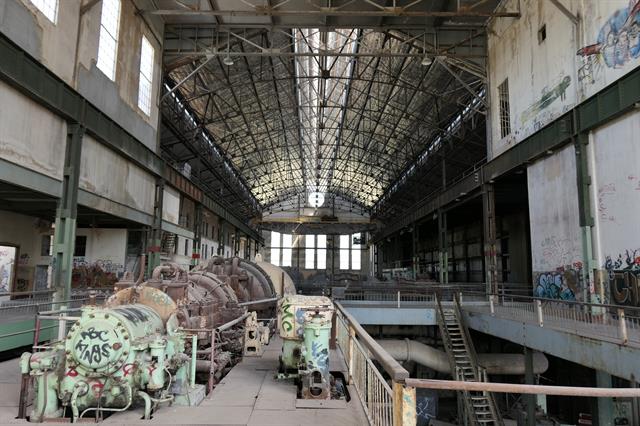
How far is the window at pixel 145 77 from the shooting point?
63.5 ft

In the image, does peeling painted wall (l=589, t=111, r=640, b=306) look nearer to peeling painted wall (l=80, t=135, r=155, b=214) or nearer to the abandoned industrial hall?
the abandoned industrial hall

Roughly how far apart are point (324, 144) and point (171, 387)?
41.5 metres

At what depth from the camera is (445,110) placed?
2988cm

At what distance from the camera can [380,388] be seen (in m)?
4.52

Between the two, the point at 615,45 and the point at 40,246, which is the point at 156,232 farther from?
the point at 615,45


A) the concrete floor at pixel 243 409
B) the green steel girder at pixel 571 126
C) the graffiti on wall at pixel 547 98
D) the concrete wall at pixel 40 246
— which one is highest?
the graffiti on wall at pixel 547 98

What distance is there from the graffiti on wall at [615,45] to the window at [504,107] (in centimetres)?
617

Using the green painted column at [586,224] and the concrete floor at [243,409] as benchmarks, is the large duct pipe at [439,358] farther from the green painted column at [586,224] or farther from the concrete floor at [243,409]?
the concrete floor at [243,409]

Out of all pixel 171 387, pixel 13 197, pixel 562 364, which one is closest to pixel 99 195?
pixel 13 197

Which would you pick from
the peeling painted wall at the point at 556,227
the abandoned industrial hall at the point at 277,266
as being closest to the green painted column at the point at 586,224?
the abandoned industrial hall at the point at 277,266

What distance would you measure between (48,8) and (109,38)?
3985 mm

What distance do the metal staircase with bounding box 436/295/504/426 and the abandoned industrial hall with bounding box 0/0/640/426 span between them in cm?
10

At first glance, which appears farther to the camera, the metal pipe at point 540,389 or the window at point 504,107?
the window at point 504,107

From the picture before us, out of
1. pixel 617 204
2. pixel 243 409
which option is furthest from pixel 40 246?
pixel 617 204
